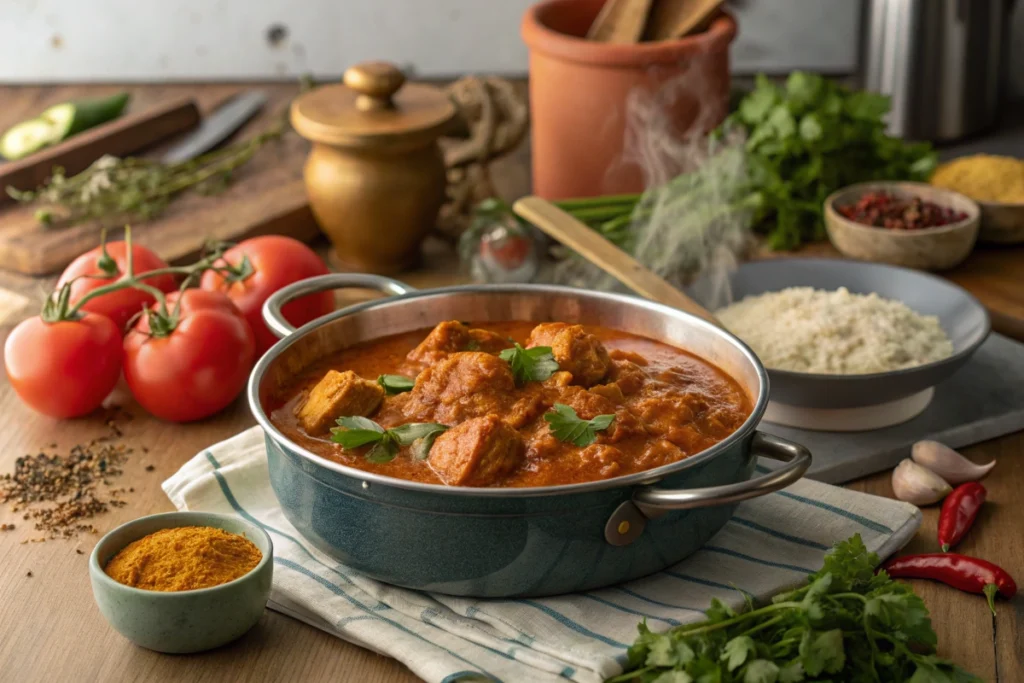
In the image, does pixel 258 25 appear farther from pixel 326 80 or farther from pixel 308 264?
pixel 308 264

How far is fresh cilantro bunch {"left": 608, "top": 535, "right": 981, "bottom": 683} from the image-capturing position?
5.11 feet

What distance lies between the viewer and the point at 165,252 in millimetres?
3207

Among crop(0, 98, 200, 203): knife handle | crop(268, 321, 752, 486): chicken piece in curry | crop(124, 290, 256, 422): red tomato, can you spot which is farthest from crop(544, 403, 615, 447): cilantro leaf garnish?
crop(0, 98, 200, 203): knife handle

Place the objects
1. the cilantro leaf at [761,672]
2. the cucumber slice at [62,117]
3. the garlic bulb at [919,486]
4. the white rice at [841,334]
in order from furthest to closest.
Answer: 1. the cucumber slice at [62,117]
2. the white rice at [841,334]
3. the garlic bulb at [919,486]
4. the cilantro leaf at [761,672]

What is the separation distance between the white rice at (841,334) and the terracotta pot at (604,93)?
0.88m

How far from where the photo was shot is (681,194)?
3.25 metres

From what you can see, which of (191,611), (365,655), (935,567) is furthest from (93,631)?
(935,567)

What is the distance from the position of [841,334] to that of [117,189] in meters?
2.10

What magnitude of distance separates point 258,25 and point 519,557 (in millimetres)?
3723

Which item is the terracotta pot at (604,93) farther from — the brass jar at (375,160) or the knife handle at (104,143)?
the knife handle at (104,143)

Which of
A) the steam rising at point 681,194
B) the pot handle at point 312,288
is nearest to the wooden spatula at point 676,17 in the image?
the steam rising at point 681,194

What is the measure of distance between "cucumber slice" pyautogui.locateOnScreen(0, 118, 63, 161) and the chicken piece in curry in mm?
2335

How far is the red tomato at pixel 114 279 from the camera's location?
267cm

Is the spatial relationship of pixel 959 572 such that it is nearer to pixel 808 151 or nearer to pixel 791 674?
pixel 791 674
